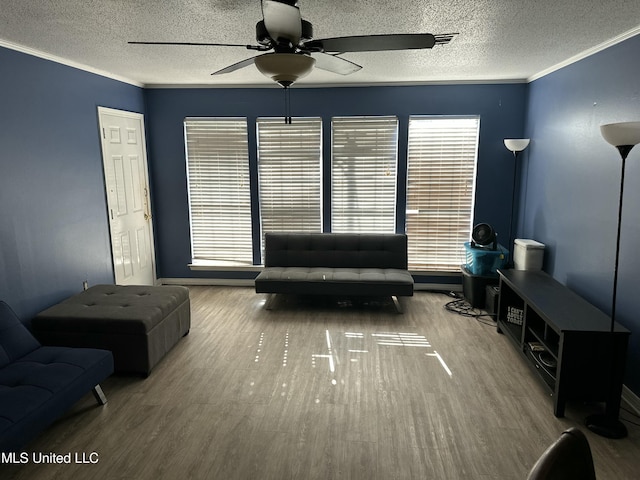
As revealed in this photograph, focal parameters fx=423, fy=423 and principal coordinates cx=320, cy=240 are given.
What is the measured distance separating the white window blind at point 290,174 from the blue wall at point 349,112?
15cm

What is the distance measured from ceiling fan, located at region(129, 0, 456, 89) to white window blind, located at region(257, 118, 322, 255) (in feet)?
9.32

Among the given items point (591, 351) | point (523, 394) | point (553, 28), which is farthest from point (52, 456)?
point (553, 28)

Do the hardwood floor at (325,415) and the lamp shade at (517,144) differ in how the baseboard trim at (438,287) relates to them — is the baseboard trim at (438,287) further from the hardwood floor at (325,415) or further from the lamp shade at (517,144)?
the lamp shade at (517,144)

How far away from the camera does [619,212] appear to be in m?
2.59

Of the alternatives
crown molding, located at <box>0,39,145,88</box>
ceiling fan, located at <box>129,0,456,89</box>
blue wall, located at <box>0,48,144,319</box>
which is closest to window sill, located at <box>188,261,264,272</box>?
blue wall, located at <box>0,48,144,319</box>

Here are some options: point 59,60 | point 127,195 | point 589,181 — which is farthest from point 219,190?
point 589,181

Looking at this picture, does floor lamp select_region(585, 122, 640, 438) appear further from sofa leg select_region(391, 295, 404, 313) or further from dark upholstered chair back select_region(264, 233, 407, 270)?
dark upholstered chair back select_region(264, 233, 407, 270)

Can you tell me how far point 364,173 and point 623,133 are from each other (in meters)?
3.07

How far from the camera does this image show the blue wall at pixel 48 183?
3238 mm

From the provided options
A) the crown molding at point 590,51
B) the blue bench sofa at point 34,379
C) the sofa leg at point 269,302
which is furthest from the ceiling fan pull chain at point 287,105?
the blue bench sofa at point 34,379

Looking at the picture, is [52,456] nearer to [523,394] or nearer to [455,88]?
[523,394]

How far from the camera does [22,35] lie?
301 centimetres

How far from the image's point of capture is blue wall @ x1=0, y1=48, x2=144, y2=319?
127 inches

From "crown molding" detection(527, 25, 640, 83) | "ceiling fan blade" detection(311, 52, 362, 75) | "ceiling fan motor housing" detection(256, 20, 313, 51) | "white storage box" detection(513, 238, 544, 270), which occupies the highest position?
"crown molding" detection(527, 25, 640, 83)
